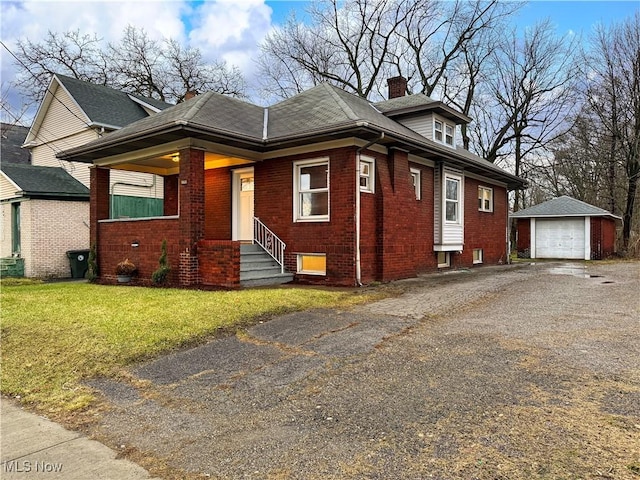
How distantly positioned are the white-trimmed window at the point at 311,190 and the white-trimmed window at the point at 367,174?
34.7 inches

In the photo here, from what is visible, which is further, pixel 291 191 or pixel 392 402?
pixel 291 191

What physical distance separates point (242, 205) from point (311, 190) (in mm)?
2905

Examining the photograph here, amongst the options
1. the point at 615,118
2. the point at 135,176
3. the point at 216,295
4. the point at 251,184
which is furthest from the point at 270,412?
the point at 615,118

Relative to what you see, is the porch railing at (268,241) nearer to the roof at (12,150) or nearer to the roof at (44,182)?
the roof at (44,182)

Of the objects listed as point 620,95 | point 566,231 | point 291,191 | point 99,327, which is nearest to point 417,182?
point 291,191

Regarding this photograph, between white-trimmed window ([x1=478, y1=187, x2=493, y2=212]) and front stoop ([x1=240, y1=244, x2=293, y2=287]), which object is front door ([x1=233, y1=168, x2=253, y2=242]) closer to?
front stoop ([x1=240, y1=244, x2=293, y2=287])

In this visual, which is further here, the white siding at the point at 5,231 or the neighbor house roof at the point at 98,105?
the neighbor house roof at the point at 98,105

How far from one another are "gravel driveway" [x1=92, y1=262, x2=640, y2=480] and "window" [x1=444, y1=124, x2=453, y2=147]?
31.7ft

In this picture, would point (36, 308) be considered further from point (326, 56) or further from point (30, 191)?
point (326, 56)

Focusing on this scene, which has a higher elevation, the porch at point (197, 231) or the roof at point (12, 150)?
the roof at point (12, 150)

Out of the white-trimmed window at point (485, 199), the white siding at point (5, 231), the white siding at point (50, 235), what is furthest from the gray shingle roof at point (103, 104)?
the white-trimmed window at point (485, 199)

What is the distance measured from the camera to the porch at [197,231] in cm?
1001

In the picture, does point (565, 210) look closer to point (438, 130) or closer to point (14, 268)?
point (438, 130)

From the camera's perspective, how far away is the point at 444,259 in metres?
14.9
